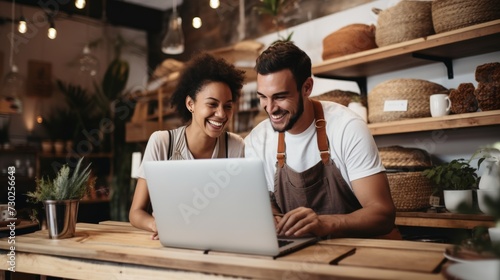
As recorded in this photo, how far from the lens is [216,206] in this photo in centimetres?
130

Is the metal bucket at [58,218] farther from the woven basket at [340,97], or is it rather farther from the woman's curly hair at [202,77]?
the woven basket at [340,97]

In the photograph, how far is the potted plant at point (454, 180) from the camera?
2.44 m

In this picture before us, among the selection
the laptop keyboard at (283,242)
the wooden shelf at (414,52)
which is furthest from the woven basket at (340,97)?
the laptop keyboard at (283,242)

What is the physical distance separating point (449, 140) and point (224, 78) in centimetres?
157

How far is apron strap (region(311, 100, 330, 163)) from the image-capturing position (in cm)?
200

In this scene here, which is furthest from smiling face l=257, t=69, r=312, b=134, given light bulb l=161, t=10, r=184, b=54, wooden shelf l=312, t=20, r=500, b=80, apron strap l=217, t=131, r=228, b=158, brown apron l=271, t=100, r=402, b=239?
light bulb l=161, t=10, r=184, b=54

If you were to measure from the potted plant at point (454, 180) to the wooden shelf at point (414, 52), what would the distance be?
2.27 ft

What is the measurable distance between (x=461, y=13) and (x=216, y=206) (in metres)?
Answer: 1.95

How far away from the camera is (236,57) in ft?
14.5

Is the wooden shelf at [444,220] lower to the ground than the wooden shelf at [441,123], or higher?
lower

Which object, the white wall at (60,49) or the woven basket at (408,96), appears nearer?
the woven basket at (408,96)

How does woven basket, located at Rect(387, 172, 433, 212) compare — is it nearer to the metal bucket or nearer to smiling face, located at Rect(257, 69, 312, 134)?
smiling face, located at Rect(257, 69, 312, 134)

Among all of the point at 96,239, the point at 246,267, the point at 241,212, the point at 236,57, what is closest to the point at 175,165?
the point at 241,212

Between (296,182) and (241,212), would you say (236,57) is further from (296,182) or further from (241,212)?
(241,212)
